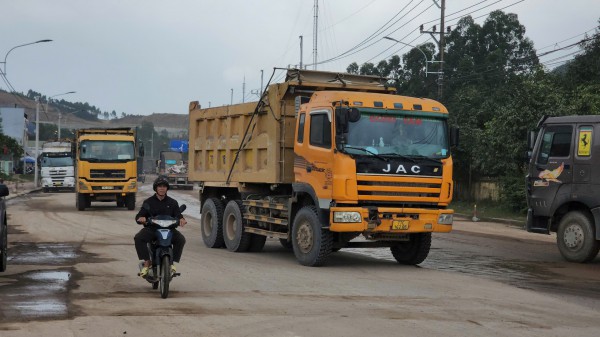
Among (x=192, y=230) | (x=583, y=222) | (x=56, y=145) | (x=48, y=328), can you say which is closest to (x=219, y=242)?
(x=192, y=230)

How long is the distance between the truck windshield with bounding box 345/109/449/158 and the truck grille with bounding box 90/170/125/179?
19833 millimetres

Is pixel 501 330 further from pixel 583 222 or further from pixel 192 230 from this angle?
pixel 192 230

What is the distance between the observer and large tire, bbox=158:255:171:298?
10.4 metres

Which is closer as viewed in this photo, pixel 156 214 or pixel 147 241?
pixel 147 241

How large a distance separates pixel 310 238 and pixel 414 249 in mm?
2078

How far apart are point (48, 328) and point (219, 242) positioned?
9726 millimetres

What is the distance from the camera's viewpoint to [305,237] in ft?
47.3

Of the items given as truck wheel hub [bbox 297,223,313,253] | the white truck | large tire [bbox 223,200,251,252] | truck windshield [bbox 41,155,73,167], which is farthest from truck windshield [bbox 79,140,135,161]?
truck windshield [bbox 41,155,73,167]

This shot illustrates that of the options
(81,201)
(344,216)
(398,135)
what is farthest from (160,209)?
(81,201)

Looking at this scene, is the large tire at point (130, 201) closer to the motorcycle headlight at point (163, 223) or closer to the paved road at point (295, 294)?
the paved road at point (295, 294)

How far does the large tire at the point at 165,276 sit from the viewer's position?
1036cm

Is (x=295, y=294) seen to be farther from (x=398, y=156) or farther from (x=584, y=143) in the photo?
(x=584, y=143)

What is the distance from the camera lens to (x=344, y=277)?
12906 millimetres

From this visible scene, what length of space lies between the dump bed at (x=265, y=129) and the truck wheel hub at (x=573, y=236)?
4.49 m
